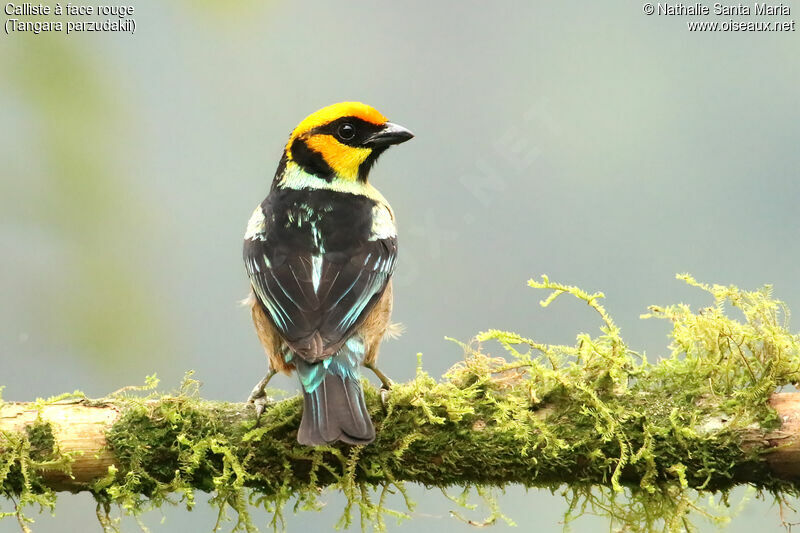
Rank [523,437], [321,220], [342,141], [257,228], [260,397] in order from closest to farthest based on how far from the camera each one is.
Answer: [523,437]
[260,397]
[321,220]
[257,228]
[342,141]

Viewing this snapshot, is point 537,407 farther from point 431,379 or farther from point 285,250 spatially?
point 285,250

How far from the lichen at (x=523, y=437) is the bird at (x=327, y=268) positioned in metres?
0.17

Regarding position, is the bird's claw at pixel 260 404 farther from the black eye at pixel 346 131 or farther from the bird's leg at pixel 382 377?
the black eye at pixel 346 131

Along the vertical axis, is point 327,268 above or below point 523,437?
above

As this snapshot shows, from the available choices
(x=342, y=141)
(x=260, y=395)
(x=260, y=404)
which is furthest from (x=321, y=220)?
(x=260, y=404)

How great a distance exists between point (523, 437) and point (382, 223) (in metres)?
1.91

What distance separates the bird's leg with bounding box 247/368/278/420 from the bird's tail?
0.20 metres

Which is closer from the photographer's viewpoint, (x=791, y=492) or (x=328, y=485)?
(x=791, y=492)

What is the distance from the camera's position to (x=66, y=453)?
3705 mm

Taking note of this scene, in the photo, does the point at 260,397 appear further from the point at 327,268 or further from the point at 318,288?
the point at 327,268

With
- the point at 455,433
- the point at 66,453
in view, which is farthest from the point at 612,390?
the point at 66,453

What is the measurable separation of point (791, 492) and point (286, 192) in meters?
3.27

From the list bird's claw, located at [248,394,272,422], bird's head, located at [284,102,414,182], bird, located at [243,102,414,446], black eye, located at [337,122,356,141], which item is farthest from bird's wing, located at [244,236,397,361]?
black eye, located at [337,122,356,141]

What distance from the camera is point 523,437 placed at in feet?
12.0
